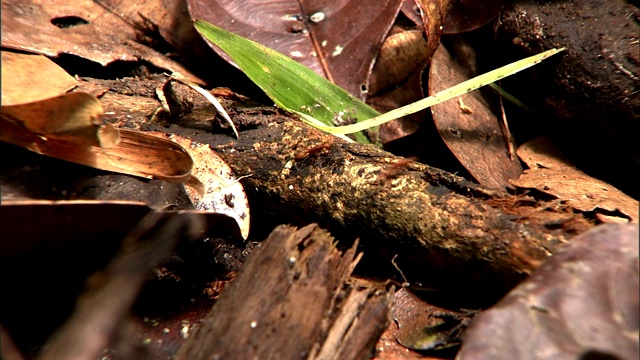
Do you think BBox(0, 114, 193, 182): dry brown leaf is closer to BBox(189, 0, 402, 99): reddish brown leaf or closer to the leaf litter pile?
the leaf litter pile

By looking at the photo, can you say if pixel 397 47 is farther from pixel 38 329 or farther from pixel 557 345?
pixel 38 329

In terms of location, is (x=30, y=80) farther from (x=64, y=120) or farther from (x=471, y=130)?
(x=471, y=130)

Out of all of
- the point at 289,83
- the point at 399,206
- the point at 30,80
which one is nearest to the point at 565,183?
the point at 399,206

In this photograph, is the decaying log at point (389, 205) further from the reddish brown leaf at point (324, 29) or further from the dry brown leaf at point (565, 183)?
the reddish brown leaf at point (324, 29)

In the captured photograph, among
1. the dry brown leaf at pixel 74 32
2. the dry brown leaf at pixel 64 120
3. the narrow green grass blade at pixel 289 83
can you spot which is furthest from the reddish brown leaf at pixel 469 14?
the dry brown leaf at pixel 64 120

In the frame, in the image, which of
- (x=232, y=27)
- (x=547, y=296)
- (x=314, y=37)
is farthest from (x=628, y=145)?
(x=232, y=27)

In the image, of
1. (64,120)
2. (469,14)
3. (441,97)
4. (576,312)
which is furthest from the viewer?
(469,14)

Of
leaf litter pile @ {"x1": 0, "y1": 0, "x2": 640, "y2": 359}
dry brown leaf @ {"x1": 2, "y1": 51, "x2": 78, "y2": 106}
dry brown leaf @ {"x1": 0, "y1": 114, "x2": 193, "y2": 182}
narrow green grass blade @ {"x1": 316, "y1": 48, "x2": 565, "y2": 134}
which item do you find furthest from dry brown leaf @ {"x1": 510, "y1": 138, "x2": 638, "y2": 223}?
dry brown leaf @ {"x1": 2, "y1": 51, "x2": 78, "y2": 106}
